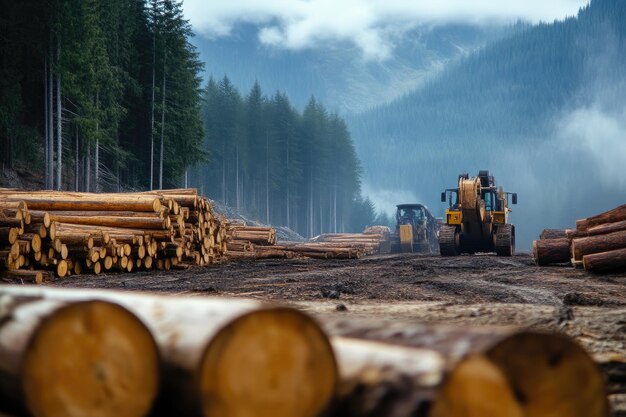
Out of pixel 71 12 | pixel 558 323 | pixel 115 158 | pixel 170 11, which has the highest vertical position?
pixel 170 11

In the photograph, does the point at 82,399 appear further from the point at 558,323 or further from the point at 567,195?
the point at 567,195

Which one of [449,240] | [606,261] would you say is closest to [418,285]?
[606,261]

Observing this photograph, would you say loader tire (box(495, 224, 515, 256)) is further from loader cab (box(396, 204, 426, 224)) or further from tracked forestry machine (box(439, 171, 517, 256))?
loader cab (box(396, 204, 426, 224))

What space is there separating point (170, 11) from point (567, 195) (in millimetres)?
164532

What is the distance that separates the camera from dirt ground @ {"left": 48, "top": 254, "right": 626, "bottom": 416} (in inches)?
203

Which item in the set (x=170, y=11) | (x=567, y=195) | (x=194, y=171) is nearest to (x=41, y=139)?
(x=170, y=11)

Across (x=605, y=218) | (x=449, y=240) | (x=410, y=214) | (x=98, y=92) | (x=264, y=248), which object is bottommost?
(x=264, y=248)

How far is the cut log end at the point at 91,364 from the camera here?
2.12 m

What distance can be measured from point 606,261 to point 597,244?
620mm

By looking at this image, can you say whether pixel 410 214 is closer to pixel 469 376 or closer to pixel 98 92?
pixel 98 92

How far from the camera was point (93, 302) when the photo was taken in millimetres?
2213

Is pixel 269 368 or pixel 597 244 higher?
pixel 597 244

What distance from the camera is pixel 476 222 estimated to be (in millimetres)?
23094

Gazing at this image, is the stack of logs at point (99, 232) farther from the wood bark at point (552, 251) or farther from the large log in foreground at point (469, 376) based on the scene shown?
the large log in foreground at point (469, 376)
